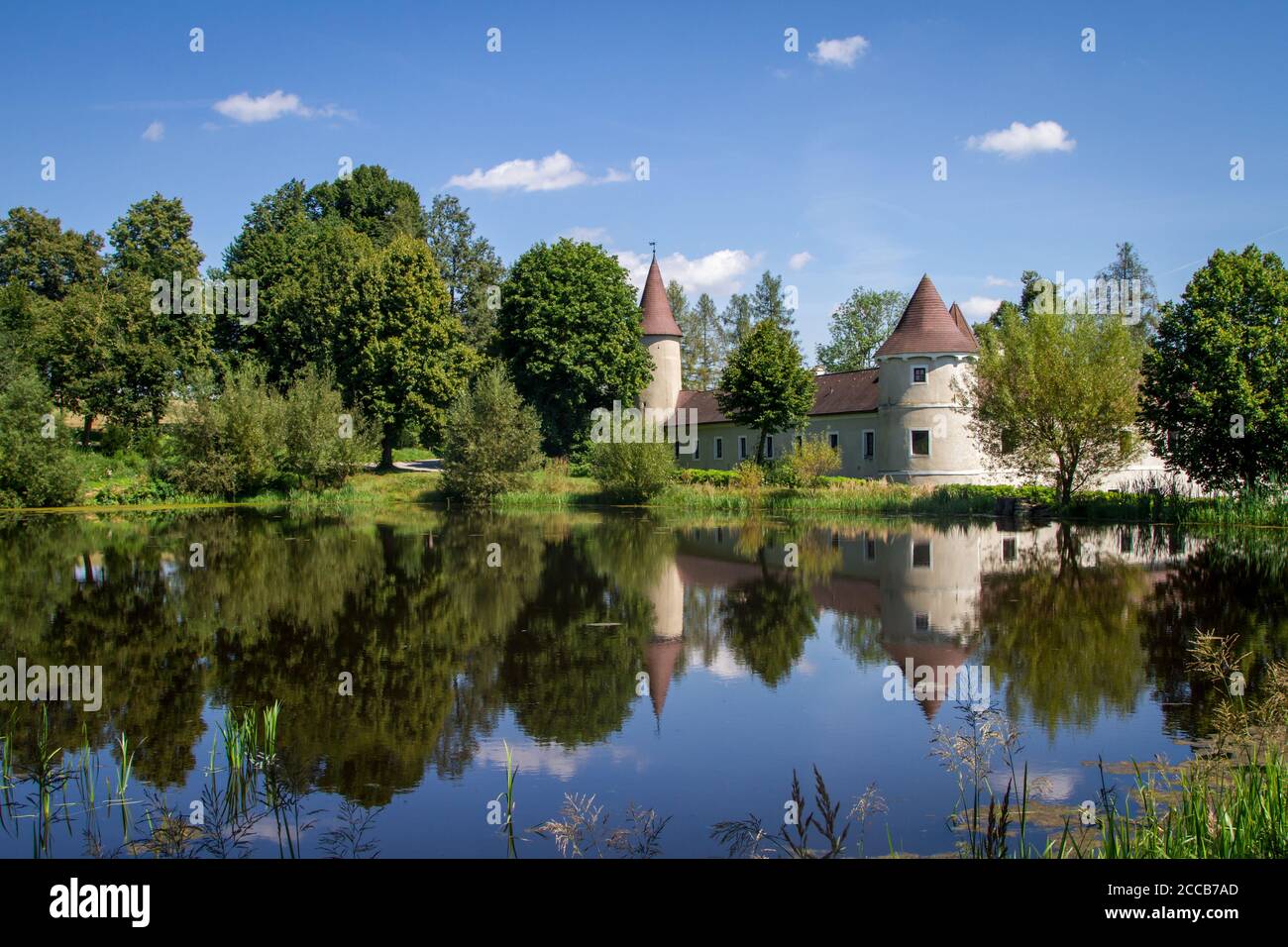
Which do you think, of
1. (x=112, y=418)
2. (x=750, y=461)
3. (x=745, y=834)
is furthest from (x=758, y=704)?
(x=112, y=418)

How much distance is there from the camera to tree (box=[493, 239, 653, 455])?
51469mm

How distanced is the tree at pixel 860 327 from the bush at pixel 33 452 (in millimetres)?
58321

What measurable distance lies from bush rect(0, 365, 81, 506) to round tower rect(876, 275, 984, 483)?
35.8 m

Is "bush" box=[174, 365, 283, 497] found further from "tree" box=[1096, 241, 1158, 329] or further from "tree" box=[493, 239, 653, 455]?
"tree" box=[1096, 241, 1158, 329]

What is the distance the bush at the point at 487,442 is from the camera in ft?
140

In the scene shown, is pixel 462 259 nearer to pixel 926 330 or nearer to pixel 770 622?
pixel 926 330

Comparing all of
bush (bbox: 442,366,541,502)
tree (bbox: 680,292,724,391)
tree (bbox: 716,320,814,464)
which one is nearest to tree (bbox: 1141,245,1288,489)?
tree (bbox: 716,320,814,464)

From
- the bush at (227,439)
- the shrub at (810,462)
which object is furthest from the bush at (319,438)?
the shrub at (810,462)

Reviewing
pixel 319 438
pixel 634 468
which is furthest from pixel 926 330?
pixel 319 438

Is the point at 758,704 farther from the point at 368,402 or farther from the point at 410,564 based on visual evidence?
the point at 368,402

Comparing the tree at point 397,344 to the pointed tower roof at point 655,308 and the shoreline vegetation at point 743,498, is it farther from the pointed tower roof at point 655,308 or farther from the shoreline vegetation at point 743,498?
the pointed tower roof at point 655,308

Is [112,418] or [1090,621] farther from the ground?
[112,418]
